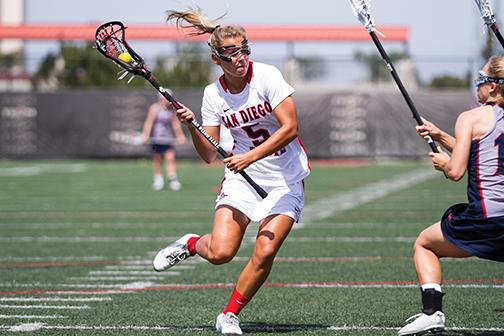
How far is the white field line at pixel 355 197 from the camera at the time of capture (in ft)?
49.2

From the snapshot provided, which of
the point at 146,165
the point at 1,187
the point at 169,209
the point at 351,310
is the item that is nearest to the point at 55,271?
the point at 351,310

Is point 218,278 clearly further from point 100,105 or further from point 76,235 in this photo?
point 100,105

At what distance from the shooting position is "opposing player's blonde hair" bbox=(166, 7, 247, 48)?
22.4 ft

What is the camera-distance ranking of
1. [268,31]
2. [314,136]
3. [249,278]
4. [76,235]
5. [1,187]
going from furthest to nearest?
[268,31]
[314,136]
[1,187]
[76,235]
[249,278]

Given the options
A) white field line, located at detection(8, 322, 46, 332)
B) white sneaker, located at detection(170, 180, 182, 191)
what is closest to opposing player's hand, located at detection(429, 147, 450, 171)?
white field line, located at detection(8, 322, 46, 332)

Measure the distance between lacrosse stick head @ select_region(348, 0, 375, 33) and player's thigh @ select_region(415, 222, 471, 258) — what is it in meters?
1.47

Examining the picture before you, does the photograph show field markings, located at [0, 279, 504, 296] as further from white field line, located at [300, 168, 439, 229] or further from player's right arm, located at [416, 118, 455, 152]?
white field line, located at [300, 168, 439, 229]

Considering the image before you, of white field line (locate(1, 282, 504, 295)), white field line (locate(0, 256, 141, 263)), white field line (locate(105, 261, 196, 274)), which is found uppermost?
white field line (locate(1, 282, 504, 295))

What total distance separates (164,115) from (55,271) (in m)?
12.5

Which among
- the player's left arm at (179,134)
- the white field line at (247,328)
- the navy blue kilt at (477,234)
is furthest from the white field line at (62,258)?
the player's left arm at (179,134)

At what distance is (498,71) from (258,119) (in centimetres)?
166

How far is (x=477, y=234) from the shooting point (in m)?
6.04

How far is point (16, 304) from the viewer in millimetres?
8000

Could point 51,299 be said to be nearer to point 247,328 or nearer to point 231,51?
point 247,328
